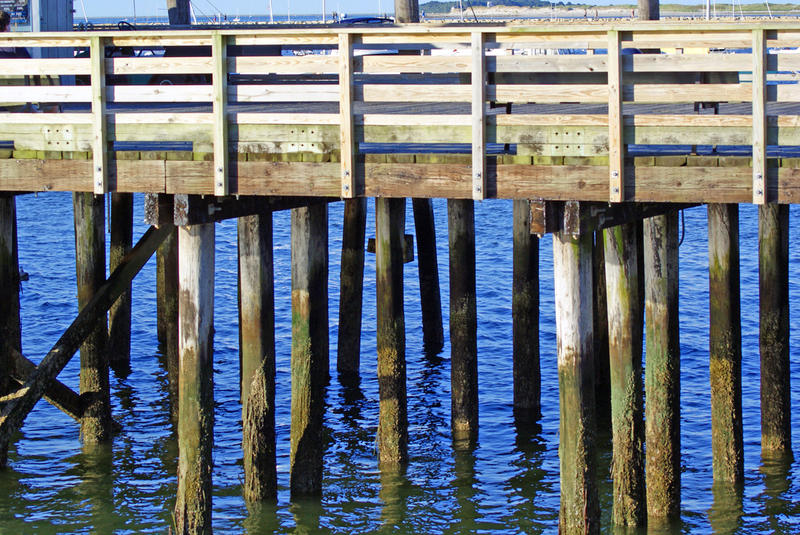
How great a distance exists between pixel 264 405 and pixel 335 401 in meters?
5.37

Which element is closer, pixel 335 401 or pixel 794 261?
pixel 335 401

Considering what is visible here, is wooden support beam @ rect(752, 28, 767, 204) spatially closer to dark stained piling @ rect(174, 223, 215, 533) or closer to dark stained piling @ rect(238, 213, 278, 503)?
dark stained piling @ rect(238, 213, 278, 503)

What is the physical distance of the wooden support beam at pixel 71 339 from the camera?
12484mm

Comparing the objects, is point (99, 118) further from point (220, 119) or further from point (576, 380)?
point (576, 380)

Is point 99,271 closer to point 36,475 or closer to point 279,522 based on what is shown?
point 36,475

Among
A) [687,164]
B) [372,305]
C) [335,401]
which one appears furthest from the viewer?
[372,305]

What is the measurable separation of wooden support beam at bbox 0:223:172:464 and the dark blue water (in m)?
1.39

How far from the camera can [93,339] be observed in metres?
15.2

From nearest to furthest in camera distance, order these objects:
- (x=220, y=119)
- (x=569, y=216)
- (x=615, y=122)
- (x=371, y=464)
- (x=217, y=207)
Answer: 1. (x=615, y=122)
2. (x=569, y=216)
3. (x=220, y=119)
4. (x=217, y=207)
5. (x=371, y=464)

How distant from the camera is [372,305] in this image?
26.8 meters

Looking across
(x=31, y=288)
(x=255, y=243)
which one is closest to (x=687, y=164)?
(x=255, y=243)

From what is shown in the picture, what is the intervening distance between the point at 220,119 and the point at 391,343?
414 centimetres

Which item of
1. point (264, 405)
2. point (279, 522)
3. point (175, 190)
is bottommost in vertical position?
point (279, 522)

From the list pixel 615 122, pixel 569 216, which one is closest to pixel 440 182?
pixel 569 216
